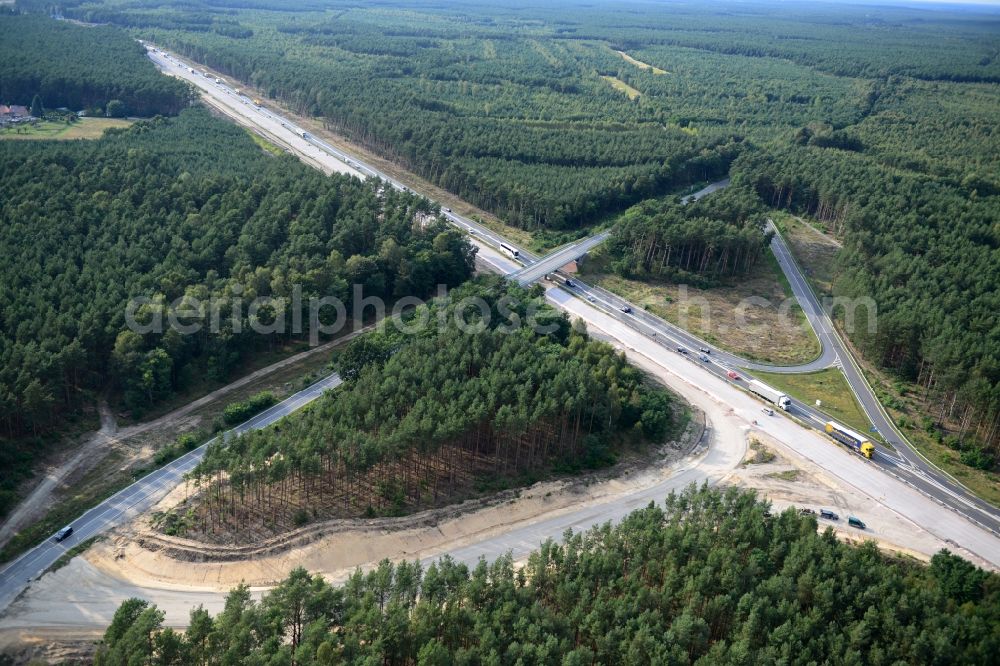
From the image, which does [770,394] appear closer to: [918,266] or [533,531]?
[533,531]

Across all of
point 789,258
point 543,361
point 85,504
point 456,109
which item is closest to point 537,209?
point 789,258

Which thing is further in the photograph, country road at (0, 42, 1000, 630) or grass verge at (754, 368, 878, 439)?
grass verge at (754, 368, 878, 439)

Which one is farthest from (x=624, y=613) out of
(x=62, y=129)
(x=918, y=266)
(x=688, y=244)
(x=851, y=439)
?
(x=62, y=129)

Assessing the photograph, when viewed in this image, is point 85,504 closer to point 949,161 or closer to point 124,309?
point 124,309

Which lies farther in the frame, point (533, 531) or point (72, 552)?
point (533, 531)

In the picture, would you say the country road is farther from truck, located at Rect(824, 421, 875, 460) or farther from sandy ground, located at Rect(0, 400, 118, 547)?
sandy ground, located at Rect(0, 400, 118, 547)

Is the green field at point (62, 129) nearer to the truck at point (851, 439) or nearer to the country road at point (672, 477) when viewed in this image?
the country road at point (672, 477)

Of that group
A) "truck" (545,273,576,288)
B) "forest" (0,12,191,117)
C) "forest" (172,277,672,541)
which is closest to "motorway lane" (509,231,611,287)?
"truck" (545,273,576,288)
